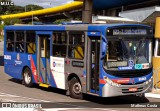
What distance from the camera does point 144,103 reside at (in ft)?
41.9

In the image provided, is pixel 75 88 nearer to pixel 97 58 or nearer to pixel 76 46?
pixel 76 46

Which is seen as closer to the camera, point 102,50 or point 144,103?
point 102,50

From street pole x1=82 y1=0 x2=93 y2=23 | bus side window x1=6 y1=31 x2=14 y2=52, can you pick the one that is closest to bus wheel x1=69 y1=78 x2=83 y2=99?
bus side window x1=6 y1=31 x2=14 y2=52

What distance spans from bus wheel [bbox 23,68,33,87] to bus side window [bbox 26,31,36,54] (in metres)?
0.92

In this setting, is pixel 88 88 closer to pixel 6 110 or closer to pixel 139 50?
pixel 139 50

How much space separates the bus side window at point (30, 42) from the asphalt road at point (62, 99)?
1634mm

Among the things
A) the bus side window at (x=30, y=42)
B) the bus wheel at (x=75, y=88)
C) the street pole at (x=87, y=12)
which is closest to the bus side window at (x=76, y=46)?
the bus wheel at (x=75, y=88)

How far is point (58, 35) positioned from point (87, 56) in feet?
7.01

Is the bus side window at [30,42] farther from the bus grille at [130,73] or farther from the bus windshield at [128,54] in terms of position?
the bus grille at [130,73]

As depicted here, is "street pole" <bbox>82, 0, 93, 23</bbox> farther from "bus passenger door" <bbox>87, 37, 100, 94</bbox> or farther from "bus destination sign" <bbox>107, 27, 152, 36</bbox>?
"bus passenger door" <bbox>87, 37, 100, 94</bbox>

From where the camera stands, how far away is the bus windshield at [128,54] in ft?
39.2

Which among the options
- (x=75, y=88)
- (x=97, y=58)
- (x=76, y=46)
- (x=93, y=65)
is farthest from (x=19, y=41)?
(x=97, y=58)

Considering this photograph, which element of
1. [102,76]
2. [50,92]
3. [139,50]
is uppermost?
[139,50]

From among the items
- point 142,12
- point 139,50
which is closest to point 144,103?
point 139,50
